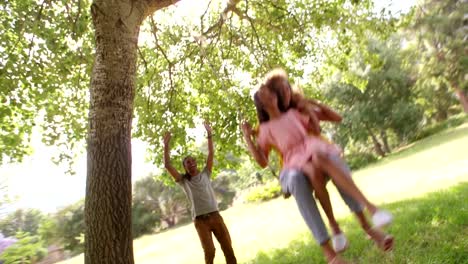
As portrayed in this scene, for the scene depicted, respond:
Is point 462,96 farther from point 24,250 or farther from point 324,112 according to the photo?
point 24,250

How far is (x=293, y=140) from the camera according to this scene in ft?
12.7

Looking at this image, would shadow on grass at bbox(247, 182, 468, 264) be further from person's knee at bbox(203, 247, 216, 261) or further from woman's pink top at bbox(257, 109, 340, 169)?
woman's pink top at bbox(257, 109, 340, 169)

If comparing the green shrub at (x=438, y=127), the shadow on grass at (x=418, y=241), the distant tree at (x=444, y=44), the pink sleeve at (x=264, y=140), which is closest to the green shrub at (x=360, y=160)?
the green shrub at (x=438, y=127)

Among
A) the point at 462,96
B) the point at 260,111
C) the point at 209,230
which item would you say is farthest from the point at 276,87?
the point at 462,96

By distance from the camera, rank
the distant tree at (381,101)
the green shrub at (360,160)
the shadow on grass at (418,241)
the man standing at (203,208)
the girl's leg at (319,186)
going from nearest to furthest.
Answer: the girl's leg at (319,186)
the shadow on grass at (418,241)
the man standing at (203,208)
the distant tree at (381,101)
the green shrub at (360,160)

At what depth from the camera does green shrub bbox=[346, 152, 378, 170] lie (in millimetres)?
32562

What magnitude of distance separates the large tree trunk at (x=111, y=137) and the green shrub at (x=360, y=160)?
2870 centimetres

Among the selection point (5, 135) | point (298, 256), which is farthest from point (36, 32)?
point (298, 256)

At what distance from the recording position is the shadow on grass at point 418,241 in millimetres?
5236

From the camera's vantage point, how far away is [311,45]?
38.9 feet

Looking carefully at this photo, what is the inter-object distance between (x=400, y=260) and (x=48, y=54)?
7439mm

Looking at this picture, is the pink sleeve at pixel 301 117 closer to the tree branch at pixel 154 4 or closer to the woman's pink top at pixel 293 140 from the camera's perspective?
the woman's pink top at pixel 293 140

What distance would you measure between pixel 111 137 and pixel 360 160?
30006 mm

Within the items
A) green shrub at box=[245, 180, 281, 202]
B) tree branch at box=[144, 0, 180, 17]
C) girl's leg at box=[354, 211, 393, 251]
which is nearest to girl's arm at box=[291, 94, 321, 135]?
girl's leg at box=[354, 211, 393, 251]
